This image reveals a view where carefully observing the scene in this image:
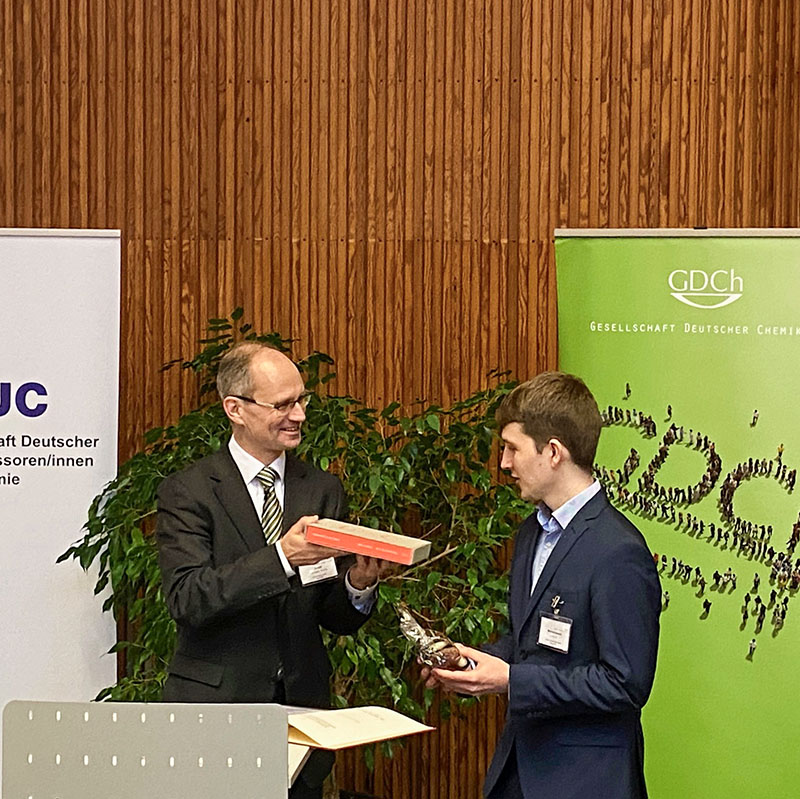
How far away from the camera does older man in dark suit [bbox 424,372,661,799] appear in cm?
261

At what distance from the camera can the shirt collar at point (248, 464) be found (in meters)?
3.26

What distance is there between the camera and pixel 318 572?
306cm

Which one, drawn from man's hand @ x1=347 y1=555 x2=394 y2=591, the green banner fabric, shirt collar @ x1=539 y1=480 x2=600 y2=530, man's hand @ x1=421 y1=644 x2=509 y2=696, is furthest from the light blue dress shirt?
the green banner fabric

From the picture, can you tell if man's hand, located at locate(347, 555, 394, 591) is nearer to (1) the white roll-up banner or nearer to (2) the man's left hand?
(2) the man's left hand

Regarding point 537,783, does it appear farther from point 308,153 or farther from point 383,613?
point 308,153

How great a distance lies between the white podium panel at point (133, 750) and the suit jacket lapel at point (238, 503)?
0.95 m

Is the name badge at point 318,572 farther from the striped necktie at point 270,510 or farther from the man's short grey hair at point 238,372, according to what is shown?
the man's short grey hair at point 238,372

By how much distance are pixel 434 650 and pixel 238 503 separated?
0.76m

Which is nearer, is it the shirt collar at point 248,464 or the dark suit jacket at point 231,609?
the dark suit jacket at point 231,609

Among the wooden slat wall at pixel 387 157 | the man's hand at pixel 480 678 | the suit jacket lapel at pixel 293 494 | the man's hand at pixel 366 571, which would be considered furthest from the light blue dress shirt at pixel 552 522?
the wooden slat wall at pixel 387 157

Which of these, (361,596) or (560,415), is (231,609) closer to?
(361,596)

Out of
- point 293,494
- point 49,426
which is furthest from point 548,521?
point 49,426

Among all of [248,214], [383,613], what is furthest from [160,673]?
[248,214]

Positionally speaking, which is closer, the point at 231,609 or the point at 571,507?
the point at 571,507
